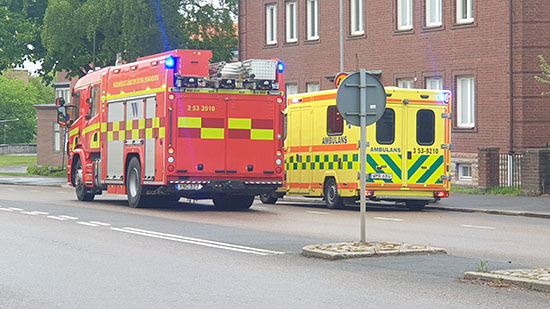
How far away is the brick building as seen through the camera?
105 feet

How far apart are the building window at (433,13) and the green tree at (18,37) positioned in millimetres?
25463

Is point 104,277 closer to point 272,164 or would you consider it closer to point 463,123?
point 272,164

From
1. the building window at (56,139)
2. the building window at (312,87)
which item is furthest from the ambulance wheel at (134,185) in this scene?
the building window at (56,139)

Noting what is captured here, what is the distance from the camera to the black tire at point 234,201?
24.4m

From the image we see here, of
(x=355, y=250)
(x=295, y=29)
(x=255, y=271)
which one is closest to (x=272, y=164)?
(x=355, y=250)

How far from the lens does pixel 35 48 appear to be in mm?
56531

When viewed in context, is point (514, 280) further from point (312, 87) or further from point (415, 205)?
point (312, 87)

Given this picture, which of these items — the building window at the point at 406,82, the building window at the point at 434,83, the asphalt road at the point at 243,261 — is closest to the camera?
the asphalt road at the point at 243,261

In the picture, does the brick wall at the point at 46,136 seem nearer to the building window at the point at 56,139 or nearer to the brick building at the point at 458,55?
the building window at the point at 56,139

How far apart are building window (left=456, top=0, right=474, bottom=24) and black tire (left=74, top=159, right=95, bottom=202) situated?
1353 cm

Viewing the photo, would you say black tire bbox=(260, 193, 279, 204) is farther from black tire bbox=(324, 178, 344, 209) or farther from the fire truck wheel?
the fire truck wheel

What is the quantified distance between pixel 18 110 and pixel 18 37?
224ft

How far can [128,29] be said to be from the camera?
44062 millimetres

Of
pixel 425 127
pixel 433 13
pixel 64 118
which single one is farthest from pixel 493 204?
pixel 433 13
